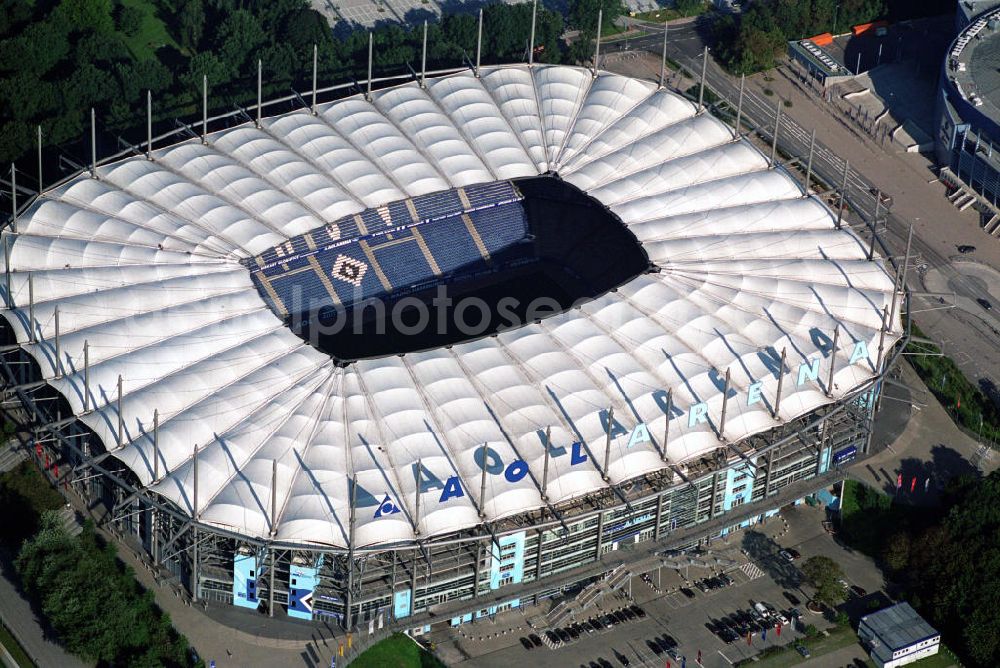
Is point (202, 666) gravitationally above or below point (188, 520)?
below

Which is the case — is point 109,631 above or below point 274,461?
below

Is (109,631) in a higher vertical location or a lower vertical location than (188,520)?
lower

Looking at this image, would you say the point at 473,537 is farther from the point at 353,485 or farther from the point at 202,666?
the point at 202,666

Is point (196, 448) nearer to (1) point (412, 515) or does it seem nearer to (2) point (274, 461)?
(2) point (274, 461)

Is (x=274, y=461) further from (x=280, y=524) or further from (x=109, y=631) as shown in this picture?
(x=109, y=631)

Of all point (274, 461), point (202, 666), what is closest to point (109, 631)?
point (202, 666)

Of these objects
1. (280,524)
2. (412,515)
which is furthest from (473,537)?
(280,524)

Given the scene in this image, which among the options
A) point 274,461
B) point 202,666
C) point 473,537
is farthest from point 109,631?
point 473,537
